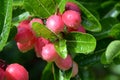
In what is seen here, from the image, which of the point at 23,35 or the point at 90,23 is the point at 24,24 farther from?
the point at 90,23

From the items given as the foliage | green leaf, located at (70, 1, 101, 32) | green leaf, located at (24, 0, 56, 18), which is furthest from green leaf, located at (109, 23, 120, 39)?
green leaf, located at (24, 0, 56, 18)

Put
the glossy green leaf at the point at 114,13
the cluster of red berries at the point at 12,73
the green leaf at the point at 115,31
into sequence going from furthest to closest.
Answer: the glossy green leaf at the point at 114,13, the green leaf at the point at 115,31, the cluster of red berries at the point at 12,73

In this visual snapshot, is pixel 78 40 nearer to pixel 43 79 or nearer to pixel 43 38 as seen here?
pixel 43 38

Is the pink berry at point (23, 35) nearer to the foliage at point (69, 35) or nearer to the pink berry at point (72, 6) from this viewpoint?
the foliage at point (69, 35)

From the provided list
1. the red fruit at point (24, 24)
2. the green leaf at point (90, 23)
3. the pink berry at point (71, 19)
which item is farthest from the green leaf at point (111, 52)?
the red fruit at point (24, 24)

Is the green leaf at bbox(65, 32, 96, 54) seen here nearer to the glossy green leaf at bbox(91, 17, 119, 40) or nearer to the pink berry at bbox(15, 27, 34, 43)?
the pink berry at bbox(15, 27, 34, 43)

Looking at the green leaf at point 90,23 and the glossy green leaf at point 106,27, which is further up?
the green leaf at point 90,23
